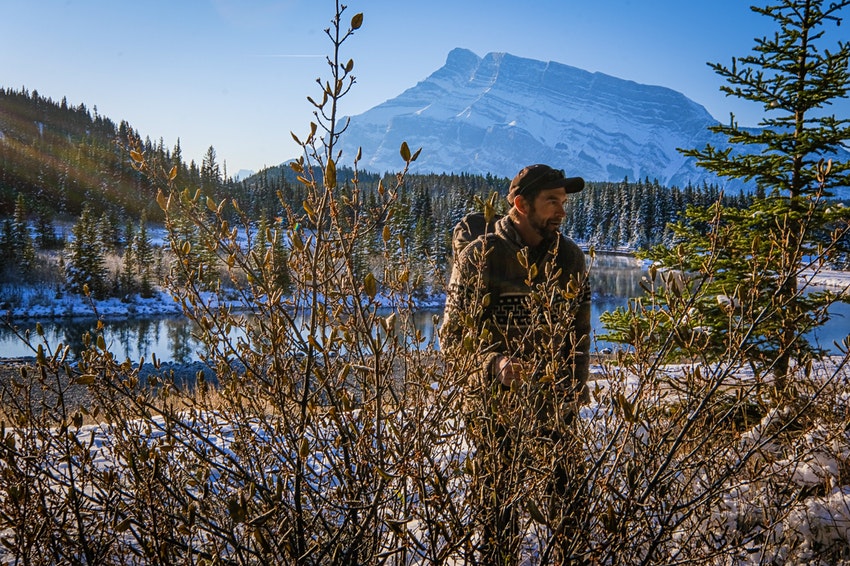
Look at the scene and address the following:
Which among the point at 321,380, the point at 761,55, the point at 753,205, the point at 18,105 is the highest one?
the point at 18,105

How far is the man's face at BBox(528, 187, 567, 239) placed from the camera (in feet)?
9.12

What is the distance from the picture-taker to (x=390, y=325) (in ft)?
4.35

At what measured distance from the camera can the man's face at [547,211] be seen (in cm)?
278

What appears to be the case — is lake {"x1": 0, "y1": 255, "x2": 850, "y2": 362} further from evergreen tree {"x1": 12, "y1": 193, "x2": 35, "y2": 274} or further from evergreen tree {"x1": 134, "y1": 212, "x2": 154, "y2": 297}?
evergreen tree {"x1": 12, "y1": 193, "x2": 35, "y2": 274}

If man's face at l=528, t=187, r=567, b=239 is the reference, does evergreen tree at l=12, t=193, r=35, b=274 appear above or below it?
below

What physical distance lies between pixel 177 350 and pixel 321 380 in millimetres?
27828

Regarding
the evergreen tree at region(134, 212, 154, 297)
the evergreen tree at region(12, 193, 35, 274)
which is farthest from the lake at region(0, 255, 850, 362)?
the evergreen tree at region(12, 193, 35, 274)

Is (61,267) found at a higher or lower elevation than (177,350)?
higher

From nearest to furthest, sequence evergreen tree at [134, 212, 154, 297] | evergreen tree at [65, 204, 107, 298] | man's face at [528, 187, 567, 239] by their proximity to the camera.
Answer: man's face at [528, 187, 567, 239]
evergreen tree at [65, 204, 107, 298]
evergreen tree at [134, 212, 154, 297]

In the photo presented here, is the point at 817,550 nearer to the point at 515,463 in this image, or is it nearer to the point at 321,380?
the point at 515,463

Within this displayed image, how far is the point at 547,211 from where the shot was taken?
2.79 m

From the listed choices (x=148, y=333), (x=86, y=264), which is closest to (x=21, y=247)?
(x=86, y=264)

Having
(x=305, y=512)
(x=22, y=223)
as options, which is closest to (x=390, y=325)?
(x=305, y=512)

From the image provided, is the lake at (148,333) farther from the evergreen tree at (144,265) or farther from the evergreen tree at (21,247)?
the evergreen tree at (21,247)
